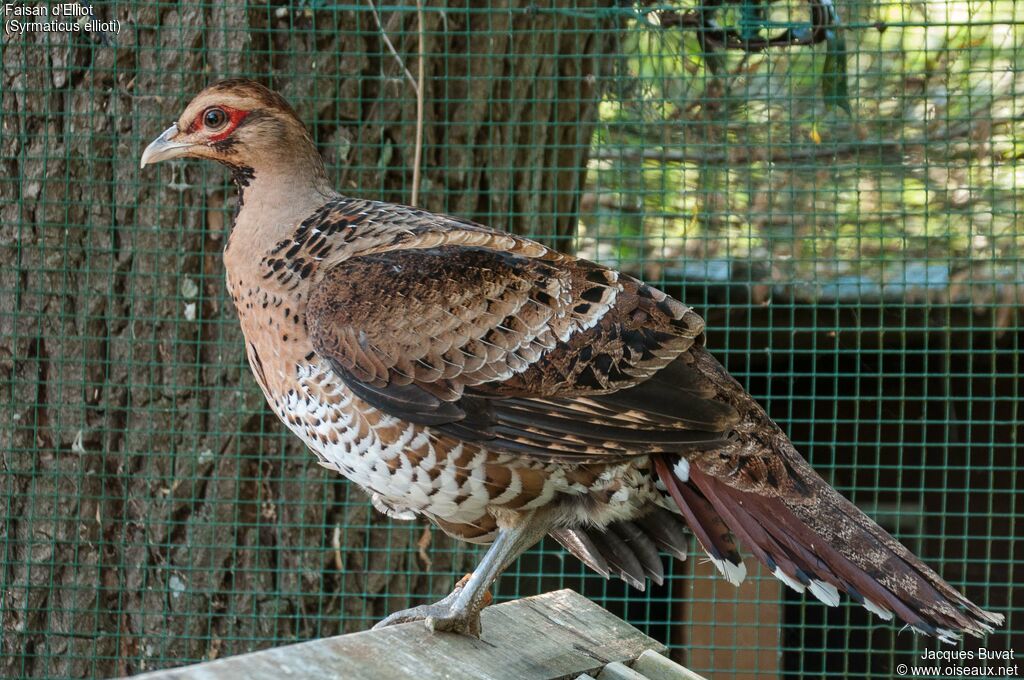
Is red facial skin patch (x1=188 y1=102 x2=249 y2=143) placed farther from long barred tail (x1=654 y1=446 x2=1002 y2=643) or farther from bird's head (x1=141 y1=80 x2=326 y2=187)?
long barred tail (x1=654 y1=446 x2=1002 y2=643)

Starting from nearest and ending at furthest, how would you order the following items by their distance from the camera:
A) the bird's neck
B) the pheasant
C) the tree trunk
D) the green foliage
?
the pheasant < the bird's neck < the tree trunk < the green foliage

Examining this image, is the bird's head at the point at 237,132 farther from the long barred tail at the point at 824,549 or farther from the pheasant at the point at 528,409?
the long barred tail at the point at 824,549

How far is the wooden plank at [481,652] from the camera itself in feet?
6.92

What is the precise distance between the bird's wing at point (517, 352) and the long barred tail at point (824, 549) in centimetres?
16

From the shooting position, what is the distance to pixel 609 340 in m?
2.83

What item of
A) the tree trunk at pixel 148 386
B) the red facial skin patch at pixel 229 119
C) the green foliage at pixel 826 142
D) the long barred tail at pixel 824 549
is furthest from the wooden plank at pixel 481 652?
the green foliage at pixel 826 142

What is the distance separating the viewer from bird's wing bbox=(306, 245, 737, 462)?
2729 millimetres

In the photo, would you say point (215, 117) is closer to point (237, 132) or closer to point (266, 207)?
point (237, 132)

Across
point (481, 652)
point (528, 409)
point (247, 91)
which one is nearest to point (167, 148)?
point (247, 91)

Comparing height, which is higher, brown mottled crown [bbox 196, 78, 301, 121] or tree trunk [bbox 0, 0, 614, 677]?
brown mottled crown [bbox 196, 78, 301, 121]

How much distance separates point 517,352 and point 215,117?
122 cm

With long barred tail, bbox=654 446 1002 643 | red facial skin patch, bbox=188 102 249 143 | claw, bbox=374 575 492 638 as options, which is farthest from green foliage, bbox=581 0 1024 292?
claw, bbox=374 575 492 638

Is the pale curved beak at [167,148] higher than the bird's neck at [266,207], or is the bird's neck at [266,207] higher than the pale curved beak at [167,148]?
the pale curved beak at [167,148]

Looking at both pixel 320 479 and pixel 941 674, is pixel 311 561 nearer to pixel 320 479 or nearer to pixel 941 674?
pixel 320 479
